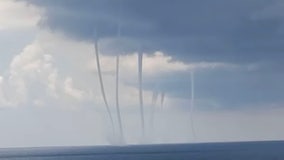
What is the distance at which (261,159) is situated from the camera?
192 metres

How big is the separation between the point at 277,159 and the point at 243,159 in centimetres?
1234

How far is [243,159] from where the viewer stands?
19650 centimetres

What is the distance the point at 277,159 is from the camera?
187000mm

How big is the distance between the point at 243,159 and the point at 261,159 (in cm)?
612

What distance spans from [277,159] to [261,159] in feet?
20.6
